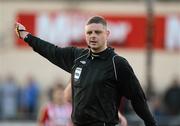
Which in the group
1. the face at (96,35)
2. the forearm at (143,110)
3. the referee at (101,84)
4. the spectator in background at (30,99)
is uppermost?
the face at (96,35)

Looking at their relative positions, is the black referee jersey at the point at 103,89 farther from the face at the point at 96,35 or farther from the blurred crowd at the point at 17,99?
the blurred crowd at the point at 17,99

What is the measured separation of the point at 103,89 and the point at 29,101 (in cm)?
1582

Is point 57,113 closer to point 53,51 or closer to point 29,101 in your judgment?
point 53,51

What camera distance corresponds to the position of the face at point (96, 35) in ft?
28.9

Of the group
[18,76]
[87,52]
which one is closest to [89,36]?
[87,52]

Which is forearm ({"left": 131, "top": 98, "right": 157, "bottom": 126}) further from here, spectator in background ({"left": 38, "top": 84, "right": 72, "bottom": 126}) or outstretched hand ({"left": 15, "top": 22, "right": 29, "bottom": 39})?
spectator in background ({"left": 38, "top": 84, "right": 72, "bottom": 126})

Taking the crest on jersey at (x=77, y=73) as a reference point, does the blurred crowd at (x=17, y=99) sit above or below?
below

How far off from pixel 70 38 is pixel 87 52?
1878 centimetres

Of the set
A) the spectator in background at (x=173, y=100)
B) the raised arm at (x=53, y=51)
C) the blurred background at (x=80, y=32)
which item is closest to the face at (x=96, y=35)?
the raised arm at (x=53, y=51)

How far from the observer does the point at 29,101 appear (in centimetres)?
2453

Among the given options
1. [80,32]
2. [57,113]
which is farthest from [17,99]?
[57,113]

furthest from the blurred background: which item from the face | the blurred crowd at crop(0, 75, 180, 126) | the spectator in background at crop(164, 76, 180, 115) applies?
the face

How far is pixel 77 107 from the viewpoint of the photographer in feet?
29.2

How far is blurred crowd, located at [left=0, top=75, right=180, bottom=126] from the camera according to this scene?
907 inches
